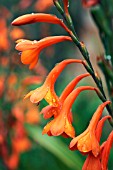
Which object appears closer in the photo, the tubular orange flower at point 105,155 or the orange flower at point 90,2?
the tubular orange flower at point 105,155

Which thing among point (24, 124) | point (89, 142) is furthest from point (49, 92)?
point (24, 124)

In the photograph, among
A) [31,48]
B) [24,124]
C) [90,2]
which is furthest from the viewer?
[24,124]

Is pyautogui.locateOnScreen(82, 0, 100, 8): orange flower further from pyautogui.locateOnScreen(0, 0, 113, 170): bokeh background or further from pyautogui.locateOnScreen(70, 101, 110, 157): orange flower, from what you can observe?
pyautogui.locateOnScreen(70, 101, 110, 157): orange flower

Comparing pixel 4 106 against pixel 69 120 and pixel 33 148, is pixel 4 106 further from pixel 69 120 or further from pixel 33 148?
pixel 69 120

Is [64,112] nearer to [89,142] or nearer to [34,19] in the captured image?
[89,142]

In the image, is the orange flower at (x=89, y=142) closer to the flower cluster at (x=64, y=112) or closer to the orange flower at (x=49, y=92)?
the flower cluster at (x=64, y=112)

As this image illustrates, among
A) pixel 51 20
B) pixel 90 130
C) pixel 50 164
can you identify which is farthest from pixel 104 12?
pixel 50 164

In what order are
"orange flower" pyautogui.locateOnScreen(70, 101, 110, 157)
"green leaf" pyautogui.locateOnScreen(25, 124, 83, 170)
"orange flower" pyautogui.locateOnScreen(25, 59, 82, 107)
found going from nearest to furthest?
"orange flower" pyautogui.locateOnScreen(70, 101, 110, 157) → "orange flower" pyautogui.locateOnScreen(25, 59, 82, 107) → "green leaf" pyautogui.locateOnScreen(25, 124, 83, 170)

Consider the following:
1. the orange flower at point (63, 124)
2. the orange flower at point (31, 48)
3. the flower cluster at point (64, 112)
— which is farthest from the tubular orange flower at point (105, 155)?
the orange flower at point (31, 48)

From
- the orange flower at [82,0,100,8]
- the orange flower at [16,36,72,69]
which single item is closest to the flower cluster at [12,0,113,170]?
the orange flower at [16,36,72,69]
